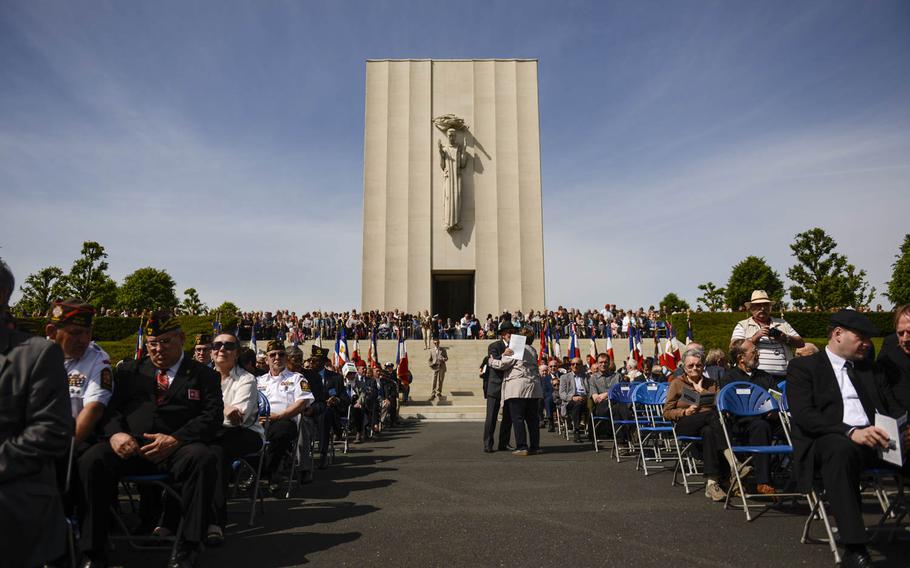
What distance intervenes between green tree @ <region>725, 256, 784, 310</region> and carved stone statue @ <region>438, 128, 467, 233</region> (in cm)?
3818

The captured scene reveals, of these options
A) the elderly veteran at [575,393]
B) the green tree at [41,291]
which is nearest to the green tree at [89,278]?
the green tree at [41,291]

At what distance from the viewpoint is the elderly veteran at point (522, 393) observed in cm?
918

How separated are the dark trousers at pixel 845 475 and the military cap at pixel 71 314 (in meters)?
4.93

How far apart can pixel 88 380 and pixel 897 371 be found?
561 centimetres

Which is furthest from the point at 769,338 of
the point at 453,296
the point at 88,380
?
the point at 453,296

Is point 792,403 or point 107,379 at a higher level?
point 107,379

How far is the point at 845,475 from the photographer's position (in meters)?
3.73

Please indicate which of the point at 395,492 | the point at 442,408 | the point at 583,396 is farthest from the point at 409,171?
the point at 395,492

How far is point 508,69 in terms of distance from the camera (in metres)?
36.3

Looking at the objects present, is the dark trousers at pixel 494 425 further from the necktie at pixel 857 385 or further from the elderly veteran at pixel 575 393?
the necktie at pixel 857 385

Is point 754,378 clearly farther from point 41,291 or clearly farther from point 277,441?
point 41,291

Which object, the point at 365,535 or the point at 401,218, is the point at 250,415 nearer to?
the point at 365,535

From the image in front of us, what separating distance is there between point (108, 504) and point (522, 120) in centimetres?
3440

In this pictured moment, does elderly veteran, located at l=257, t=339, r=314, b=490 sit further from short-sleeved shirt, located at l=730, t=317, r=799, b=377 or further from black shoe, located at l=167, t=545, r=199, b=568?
short-sleeved shirt, located at l=730, t=317, r=799, b=377
